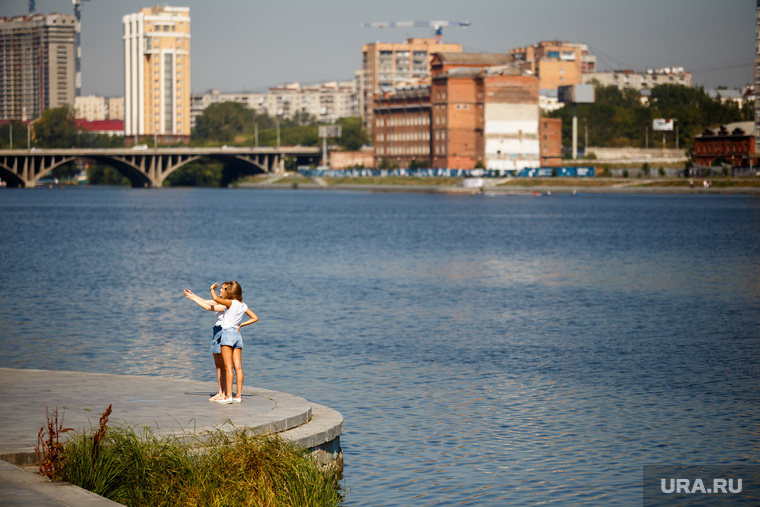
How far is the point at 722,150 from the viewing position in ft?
569

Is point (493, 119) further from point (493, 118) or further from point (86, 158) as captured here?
point (86, 158)

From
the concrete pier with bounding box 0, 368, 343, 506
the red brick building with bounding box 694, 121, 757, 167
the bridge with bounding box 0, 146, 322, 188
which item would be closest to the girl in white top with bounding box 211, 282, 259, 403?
the concrete pier with bounding box 0, 368, 343, 506

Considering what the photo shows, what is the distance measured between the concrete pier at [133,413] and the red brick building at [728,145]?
525ft

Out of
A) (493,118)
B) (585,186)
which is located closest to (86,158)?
(493,118)

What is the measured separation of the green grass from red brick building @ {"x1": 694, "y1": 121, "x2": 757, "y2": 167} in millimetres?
162368

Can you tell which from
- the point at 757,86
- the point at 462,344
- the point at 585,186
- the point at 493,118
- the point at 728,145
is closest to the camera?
the point at 462,344

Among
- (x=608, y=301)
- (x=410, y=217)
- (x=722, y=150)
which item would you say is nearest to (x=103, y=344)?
(x=608, y=301)

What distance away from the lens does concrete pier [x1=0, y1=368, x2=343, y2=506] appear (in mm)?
11340

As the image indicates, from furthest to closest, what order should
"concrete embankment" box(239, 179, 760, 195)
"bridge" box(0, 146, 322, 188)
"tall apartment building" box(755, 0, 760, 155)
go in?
"bridge" box(0, 146, 322, 188), "tall apartment building" box(755, 0, 760, 155), "concrete embankment" box(239, 179, 760, 195)

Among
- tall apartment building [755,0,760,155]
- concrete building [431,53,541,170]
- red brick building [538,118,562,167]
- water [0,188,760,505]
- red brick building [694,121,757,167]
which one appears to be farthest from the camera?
red brick building [538,118,562,167]

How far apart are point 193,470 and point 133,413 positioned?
7.55 feet

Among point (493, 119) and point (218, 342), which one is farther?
point (493, 119)

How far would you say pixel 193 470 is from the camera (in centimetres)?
1167

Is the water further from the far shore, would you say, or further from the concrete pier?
the far shore
